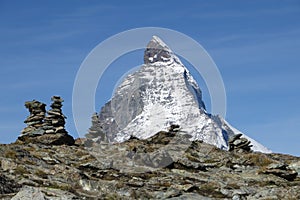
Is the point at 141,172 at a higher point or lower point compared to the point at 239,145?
lower

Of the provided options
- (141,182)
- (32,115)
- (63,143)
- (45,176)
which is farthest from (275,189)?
(32,115)

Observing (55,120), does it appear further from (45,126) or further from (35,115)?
(35,115)

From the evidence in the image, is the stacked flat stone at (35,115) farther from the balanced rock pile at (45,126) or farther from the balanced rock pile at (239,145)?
the balanced rock pile at (239,145)

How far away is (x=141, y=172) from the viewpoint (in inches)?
2185

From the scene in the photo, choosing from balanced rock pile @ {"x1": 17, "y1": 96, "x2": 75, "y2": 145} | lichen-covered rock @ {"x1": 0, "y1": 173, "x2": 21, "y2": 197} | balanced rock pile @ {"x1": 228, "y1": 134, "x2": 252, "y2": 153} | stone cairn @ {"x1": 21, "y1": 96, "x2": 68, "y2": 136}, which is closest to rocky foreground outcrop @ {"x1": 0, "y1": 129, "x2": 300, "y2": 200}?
lichen-covered rock @ {"x1": 0, "y1": 173, "x2": 21, "y2": 197}

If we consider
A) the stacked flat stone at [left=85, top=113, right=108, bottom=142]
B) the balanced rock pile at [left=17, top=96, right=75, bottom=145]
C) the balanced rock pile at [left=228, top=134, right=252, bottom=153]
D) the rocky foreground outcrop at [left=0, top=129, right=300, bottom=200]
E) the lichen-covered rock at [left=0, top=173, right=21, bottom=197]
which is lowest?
the lichen-covered rock at [left=0, top=173, right=21, bottom=197]

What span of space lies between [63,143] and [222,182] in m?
23.1

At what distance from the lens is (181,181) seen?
52.2 meters

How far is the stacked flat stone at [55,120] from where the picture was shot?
70.1 metres

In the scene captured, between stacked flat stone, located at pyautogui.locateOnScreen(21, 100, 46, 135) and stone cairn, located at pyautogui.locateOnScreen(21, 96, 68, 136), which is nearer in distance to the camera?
stone cairn, located at pyautogui.locateOnScreen(21, 96, 68, 136)

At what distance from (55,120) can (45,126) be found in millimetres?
1407

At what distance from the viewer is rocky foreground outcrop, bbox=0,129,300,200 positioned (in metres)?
44.9

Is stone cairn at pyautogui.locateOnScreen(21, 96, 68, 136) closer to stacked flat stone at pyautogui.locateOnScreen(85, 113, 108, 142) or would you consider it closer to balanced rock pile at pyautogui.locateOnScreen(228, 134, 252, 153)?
stacked flat stone at pyautogui.locateOnScreen(85, 113, 108, 142)

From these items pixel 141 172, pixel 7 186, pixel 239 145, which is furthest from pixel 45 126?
pixel 7 186
